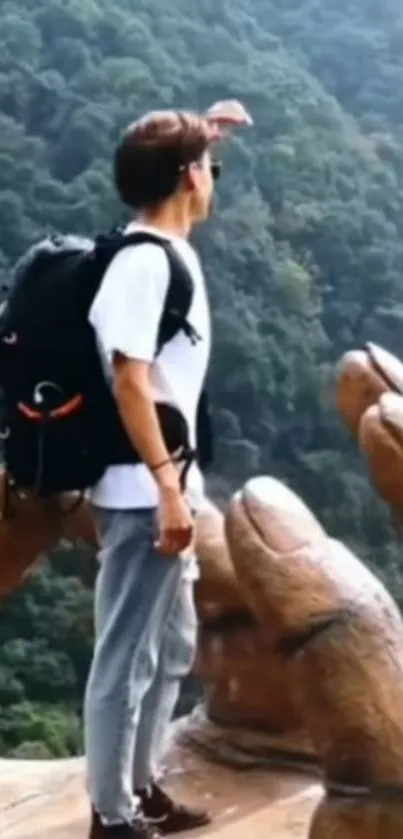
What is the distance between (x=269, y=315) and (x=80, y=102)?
4.02 ft

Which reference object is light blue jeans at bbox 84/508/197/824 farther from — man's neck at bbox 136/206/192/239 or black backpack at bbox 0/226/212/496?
man's neck at bbox 136/206/192/239

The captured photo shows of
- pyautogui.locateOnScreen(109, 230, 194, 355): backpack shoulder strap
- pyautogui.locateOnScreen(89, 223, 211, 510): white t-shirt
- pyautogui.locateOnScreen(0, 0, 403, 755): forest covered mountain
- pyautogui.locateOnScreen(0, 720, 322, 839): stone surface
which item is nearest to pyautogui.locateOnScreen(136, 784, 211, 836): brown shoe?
pyautogui.locateOnScreen(0, 720, 322, 839): stone surface

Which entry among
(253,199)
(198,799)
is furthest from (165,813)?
(253,199)

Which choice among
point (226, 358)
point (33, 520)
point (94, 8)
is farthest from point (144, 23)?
point (33, 520)

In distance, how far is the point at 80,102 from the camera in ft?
21.6

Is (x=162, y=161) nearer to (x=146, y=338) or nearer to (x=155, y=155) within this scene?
(x=155, y=155)

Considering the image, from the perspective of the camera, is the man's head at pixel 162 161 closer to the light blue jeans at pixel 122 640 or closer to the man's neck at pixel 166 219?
the man's neck at pixel 166 219

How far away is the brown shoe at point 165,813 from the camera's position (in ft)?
4.83

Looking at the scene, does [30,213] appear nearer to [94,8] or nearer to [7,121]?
[7,121]

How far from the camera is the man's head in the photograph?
1305 millimetres

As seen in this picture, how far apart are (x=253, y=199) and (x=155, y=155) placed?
17.3 feet

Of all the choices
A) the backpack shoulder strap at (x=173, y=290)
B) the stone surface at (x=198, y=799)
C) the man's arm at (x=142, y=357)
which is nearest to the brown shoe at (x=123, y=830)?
the stone surface at (x=198, y=799)

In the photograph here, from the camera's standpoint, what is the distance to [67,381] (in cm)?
130

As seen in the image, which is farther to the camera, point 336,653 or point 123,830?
point 123,830
